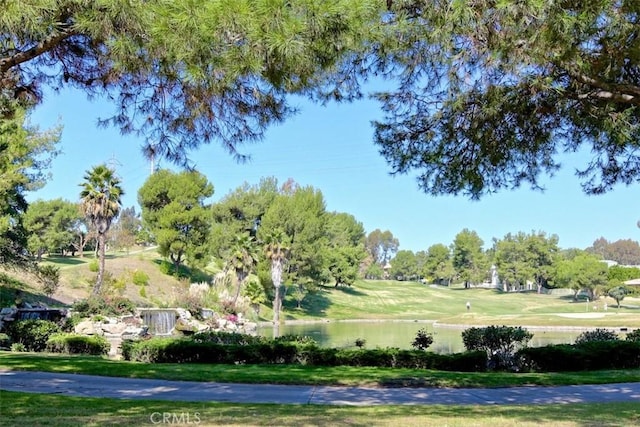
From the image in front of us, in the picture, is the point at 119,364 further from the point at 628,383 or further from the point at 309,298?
the point at 309,298

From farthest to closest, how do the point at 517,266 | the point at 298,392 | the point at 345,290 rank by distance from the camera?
1. the point at 517,266
2. the point at 345,290
3. the point at 298,392

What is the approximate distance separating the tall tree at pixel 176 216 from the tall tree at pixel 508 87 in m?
38.9

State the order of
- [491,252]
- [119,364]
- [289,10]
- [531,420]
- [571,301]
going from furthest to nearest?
[491,252] → [571,301] → [119,364] → [531,420] → [289,10]

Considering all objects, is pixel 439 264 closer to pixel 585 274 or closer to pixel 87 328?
pixel 585 274

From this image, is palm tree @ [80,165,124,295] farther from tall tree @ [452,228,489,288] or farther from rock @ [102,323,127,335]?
tall tree @ [452,228,489,288]

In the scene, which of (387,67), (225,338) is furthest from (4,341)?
(387,67)

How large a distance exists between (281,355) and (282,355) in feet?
0.08

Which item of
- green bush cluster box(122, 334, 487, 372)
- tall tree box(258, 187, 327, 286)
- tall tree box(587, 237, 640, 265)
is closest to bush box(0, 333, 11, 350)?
green bush cluster box(122, 334, 487, 372)

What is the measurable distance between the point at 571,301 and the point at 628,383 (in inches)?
2435

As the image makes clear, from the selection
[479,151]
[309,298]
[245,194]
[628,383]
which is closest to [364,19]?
[479,151]

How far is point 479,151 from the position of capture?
732 centimetres

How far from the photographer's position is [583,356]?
1305 cm

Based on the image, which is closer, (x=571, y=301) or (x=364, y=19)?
(x=364, y=19)

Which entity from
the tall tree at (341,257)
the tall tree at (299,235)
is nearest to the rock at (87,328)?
the tall tree at (299,235)
